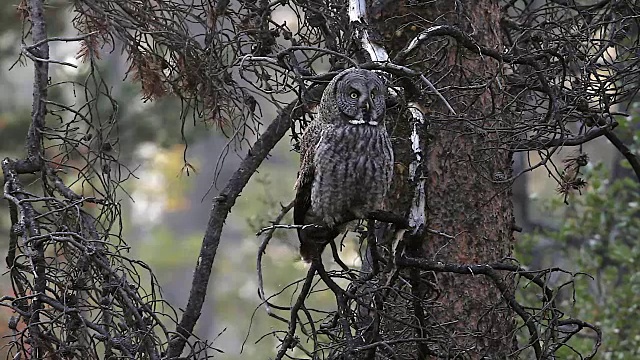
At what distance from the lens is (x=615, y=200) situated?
297 inches

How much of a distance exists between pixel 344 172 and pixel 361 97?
417mm

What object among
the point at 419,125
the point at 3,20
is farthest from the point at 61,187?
the point at 3,20

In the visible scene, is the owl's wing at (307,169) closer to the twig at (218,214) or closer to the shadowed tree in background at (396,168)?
the shadowed tree in background at (396,168)

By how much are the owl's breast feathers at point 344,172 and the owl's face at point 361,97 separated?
0.21 feet

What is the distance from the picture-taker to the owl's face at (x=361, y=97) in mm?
3678

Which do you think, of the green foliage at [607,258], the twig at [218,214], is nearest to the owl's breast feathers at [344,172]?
the twig at [218,214]

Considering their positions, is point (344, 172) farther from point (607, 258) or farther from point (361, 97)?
point (607, 258)

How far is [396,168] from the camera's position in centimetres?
444

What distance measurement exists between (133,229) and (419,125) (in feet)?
49.9

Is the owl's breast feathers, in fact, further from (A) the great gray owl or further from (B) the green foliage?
(B) the green foliage

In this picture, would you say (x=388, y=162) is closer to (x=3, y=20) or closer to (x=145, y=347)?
(x=145, y=347)

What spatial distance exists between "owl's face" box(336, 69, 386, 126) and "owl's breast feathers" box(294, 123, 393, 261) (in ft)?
0.21

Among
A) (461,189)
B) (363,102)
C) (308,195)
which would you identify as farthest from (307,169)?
(461,189)

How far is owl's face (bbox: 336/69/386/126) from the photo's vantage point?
368cm
